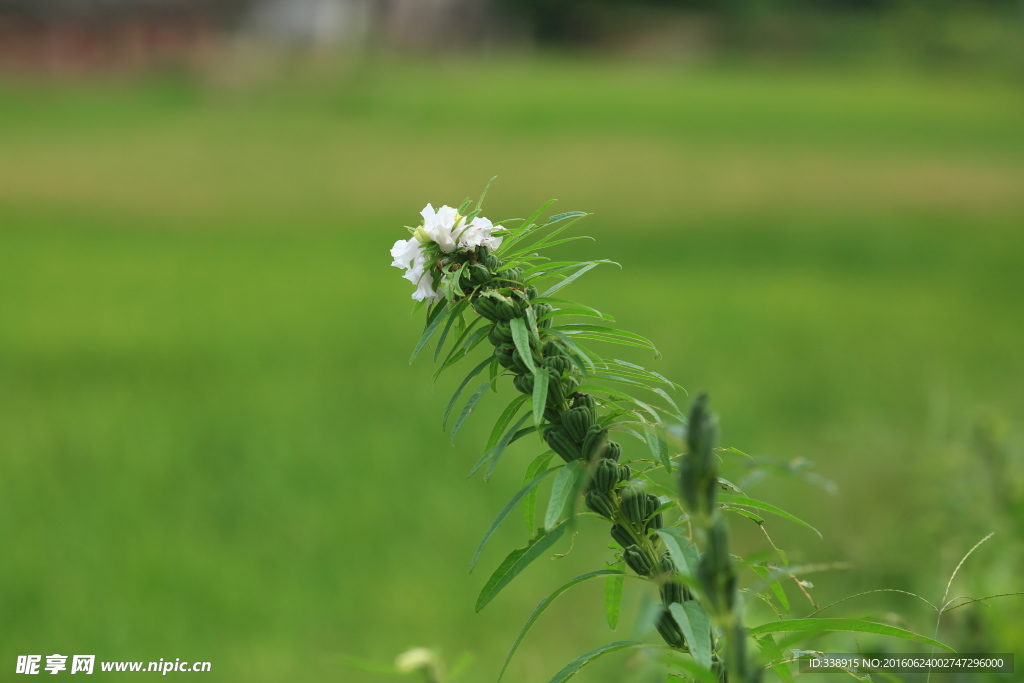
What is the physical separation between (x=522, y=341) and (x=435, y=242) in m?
0.06

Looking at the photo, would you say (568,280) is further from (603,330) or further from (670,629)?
(670,629)

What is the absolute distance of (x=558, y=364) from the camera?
311 millimetres

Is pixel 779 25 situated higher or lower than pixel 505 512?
higher

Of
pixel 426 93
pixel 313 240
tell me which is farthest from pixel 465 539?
pixel 426 93

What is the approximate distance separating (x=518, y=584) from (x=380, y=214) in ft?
9.18

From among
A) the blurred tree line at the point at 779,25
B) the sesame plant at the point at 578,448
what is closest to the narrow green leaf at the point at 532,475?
the sesame plant at the point at 578,448

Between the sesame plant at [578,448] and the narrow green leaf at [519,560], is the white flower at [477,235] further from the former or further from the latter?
the narrow green leaf at [519,560]

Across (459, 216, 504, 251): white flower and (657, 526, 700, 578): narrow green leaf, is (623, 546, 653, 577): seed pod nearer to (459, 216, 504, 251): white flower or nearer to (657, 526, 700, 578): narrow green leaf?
(657, 526, 700, 578): narrow green leaf

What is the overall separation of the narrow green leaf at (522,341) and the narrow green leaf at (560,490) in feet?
0.12

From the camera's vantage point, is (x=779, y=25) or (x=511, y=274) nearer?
(x=511, y=274)

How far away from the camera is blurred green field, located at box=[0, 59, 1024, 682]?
4.95ft

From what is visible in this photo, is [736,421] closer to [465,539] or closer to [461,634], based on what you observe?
[465,539]

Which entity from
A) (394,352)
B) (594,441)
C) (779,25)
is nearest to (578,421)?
(594,441)

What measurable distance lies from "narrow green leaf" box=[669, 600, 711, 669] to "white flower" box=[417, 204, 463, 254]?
0.15 m
